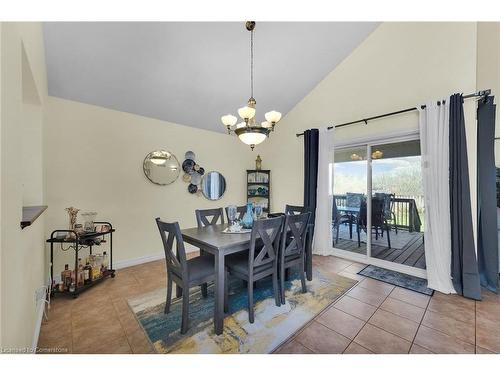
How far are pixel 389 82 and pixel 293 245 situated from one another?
A: 2678 mm

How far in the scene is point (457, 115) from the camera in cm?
236

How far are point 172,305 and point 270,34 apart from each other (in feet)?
11.0

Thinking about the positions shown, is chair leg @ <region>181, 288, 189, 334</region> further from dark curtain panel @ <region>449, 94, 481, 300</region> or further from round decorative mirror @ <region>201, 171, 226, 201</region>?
dark curtain panel @ <region>449, 94, 481, 300</region>

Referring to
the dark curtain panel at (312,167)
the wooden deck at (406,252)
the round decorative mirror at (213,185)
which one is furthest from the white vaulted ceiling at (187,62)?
the wooden deck at (406,252)

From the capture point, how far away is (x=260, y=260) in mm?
2025

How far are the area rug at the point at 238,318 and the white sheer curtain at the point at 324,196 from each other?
39.2 inches

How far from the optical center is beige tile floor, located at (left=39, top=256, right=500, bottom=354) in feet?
5.32

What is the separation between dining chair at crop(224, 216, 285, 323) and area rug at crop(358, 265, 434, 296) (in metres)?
1.56

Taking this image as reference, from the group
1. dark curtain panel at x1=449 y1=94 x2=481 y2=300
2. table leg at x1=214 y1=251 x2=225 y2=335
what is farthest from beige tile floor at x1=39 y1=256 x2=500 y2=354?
Result: table leg at x1=214 y1=251 x2=225 y2=335

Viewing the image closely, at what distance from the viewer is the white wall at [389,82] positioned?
2.46m

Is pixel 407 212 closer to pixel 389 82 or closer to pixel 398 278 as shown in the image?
pixel 398 278

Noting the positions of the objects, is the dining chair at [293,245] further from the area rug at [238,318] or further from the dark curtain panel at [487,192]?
the dark curtain panel at [487,192]
